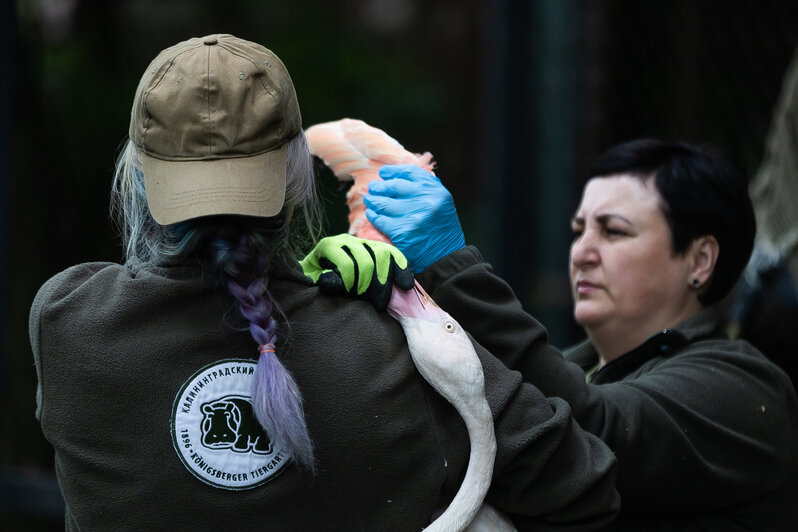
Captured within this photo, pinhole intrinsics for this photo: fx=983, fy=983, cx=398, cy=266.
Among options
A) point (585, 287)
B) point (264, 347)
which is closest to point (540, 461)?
point (264, 347)

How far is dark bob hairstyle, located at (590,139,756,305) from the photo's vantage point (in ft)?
6.72

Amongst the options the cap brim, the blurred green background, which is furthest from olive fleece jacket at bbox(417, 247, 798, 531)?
the blurred green background

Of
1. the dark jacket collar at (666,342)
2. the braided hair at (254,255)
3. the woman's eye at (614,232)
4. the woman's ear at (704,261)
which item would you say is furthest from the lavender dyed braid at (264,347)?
the woman's ear at (704,261)

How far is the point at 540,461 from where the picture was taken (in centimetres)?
136

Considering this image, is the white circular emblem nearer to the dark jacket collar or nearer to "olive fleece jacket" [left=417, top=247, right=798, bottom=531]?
"olive fleece jacket" [left=417, top=247, right=798, bottom=531]

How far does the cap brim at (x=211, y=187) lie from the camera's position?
1246 millimetres

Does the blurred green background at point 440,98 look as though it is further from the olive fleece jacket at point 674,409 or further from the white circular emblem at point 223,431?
the white circular emblem at point 223,431

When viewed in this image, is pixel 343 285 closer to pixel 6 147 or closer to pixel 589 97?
pixel 589 97

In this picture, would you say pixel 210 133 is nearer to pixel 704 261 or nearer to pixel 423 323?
pixel 423 323

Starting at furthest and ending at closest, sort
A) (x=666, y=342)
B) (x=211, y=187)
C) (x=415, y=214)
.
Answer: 1. (x=666, y=342)
2. (x=415, y=214)
3. (x=211, y=187)

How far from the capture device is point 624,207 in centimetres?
207

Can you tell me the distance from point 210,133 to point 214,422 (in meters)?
0.37

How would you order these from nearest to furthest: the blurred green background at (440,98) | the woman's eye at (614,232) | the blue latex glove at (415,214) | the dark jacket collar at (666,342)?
the blue latex glove at (415,214)
the dark jacket collar at (666,342)
the woman's eye at (614,232)
the blurred green background at (440,98)

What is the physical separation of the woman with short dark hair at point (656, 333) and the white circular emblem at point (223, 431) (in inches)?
15.3
